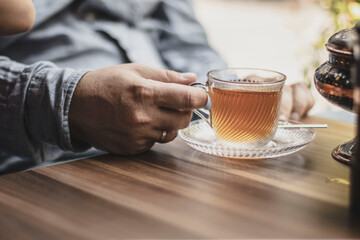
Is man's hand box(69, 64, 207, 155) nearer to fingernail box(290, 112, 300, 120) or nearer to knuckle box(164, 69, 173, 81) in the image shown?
knuckle box(164, 69, 173, 81)

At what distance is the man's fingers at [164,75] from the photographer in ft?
2.66

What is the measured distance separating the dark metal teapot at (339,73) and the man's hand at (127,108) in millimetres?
192

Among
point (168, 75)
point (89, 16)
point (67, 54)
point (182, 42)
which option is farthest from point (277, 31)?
point (168, 75)

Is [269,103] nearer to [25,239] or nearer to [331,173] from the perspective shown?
[331,173]

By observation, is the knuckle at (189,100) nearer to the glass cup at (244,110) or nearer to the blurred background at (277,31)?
the glass cup at (244,110)

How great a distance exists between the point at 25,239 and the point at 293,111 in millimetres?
702

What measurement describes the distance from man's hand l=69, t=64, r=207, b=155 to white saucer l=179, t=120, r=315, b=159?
0.05m

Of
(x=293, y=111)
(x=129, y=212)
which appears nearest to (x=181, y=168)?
(x=129, y=212)

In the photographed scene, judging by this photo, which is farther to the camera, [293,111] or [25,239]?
[293,111]

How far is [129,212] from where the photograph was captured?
0.53 metres

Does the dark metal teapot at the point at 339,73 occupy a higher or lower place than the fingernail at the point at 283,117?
higher

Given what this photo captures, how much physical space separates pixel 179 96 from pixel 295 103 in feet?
1.26

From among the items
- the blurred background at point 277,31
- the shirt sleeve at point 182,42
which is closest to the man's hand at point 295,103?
the shirt sleeve at point 182,42

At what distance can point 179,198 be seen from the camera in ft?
1.86
